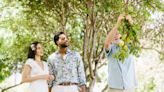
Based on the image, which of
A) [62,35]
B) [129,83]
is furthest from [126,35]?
[62,35]

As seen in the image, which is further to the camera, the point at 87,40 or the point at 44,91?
the point at 87,40

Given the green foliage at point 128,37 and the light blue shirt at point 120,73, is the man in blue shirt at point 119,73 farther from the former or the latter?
the green foliage at point 128,37

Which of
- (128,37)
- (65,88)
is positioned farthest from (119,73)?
(128,37)

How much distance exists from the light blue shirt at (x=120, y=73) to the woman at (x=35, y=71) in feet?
2.70

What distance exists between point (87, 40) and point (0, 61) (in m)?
2.53

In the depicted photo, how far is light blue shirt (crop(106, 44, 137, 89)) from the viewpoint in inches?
164

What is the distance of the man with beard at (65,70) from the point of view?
4.51 metres

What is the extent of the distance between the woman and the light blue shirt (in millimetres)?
824

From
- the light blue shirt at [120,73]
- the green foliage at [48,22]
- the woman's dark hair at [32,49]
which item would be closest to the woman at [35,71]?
the woman's dark hair at [32,49]

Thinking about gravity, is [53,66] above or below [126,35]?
below

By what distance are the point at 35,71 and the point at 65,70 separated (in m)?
0.50

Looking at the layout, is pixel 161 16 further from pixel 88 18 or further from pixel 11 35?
pixel 11 35

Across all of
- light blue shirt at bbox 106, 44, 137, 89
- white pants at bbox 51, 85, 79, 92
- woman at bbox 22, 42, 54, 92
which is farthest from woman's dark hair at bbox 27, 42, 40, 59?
light blue shirt at bbox 106, 44, 137, 89

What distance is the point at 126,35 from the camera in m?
3.20
